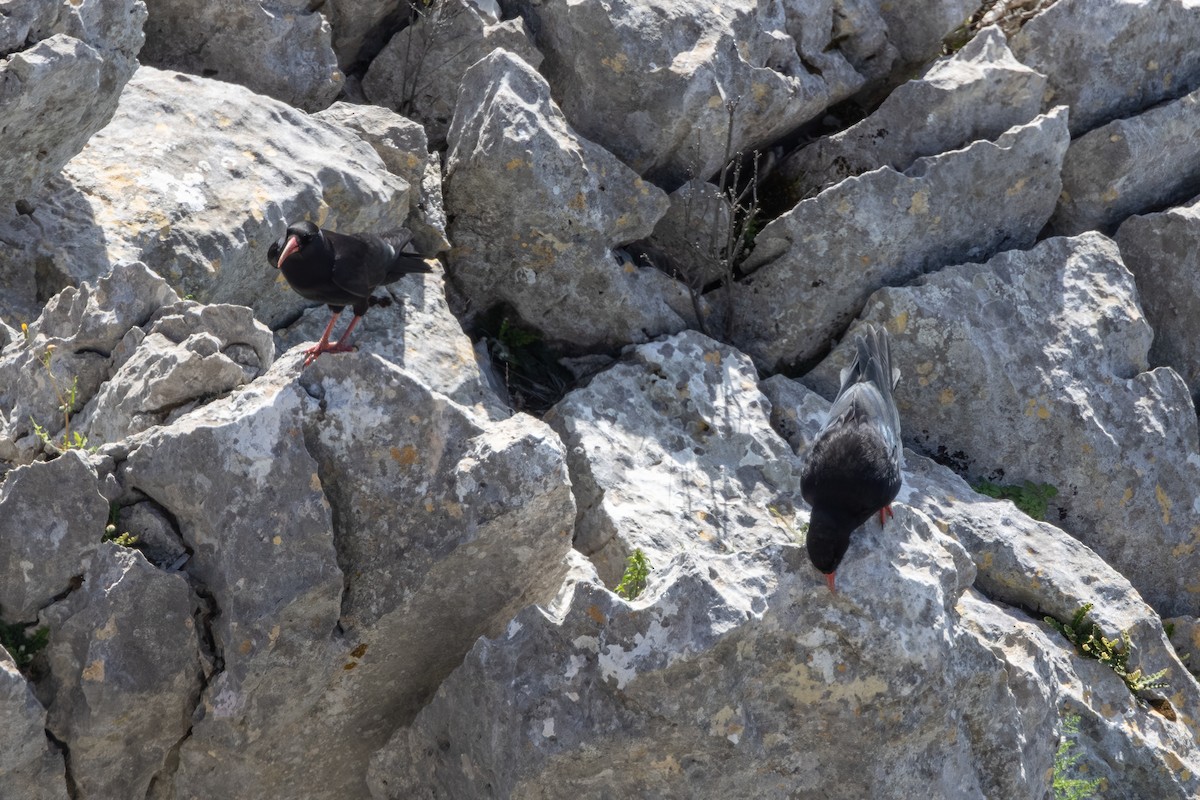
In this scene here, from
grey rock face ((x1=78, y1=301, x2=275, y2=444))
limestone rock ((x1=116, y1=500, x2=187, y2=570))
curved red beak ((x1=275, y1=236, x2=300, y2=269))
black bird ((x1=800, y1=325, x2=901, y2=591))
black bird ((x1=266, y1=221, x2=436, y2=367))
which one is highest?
black bird ((x1=800, y1=325, x2=901, y2=591))

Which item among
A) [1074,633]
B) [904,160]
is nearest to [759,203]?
[904,160]

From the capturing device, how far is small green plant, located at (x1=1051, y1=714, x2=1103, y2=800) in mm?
7219

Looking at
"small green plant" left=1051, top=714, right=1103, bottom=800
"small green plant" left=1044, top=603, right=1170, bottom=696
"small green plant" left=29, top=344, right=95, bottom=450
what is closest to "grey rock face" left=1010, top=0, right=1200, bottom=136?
"small green plant" left=1044, top=603, right=1170, bottom=696

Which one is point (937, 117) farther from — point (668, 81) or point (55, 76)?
point (55, 76)

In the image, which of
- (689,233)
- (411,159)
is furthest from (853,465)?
(411,159)

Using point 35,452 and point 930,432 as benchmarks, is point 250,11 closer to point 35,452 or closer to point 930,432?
point 35,452

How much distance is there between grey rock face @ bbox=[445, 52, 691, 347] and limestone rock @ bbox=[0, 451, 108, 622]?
16.0ft

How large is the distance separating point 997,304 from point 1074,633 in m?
3.14

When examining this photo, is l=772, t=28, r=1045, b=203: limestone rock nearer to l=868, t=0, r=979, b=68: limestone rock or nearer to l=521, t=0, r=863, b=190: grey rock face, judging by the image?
l=521, t=0, r=863, b=190: grey rock face

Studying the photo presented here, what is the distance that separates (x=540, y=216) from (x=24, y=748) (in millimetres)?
5956

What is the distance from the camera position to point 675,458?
9.31 meters

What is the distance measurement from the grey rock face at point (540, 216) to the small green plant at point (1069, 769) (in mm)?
4507

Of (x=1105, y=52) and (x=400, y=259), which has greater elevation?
(x=1105, y=52)

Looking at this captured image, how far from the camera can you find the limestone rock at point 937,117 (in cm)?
1158
